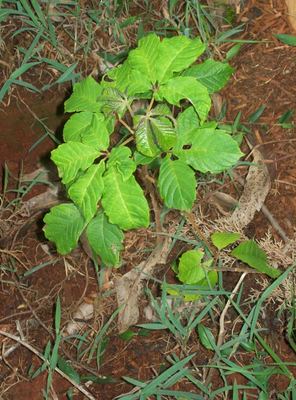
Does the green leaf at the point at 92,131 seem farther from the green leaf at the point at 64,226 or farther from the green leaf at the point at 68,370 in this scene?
the green leaf at the point at 68,370

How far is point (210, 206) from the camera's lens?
Result: 6.86 feet

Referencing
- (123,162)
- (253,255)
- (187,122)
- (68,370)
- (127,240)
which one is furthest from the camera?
(127,240)

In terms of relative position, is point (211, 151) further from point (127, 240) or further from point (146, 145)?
point (127, 240)

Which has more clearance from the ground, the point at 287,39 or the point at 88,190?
the point at 88,190

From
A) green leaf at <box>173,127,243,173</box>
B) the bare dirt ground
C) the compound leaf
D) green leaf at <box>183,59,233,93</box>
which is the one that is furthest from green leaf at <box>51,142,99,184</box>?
the bare dirt ground

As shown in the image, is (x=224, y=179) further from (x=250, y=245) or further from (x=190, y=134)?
(x=190, y=134)

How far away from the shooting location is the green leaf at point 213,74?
59.2 inches

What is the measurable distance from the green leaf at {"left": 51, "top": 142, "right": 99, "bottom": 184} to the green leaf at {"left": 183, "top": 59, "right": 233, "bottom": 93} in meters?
0.35

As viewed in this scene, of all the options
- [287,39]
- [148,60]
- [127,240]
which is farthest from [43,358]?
[287,39]

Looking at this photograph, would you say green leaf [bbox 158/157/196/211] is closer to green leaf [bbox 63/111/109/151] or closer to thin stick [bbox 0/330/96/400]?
green leaf [bbox 63/111/109/151]

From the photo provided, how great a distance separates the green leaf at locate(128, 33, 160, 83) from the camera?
1.43 meters

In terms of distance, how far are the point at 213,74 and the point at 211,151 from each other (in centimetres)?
23

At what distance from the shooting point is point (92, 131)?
1414 millimetres

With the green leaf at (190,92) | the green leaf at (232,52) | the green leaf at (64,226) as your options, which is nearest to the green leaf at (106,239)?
the green leaf at (64,226)
